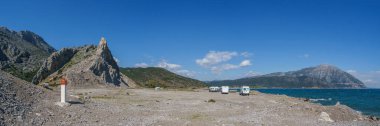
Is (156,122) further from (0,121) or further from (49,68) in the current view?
(49,68)

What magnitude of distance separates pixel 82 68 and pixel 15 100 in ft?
335

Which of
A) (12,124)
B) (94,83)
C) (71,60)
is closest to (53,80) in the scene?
(94,83)

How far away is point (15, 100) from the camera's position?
82.5 feet

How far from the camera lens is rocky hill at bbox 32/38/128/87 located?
11494 cm

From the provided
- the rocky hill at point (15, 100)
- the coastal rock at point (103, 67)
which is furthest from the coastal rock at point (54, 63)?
the rocky hill at point (15, 100)

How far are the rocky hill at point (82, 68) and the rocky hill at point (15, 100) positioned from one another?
256 feet

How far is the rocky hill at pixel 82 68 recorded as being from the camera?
115m

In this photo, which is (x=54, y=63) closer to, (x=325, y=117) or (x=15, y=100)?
(x=15, y=100)

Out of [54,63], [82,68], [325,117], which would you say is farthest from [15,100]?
[54,63]

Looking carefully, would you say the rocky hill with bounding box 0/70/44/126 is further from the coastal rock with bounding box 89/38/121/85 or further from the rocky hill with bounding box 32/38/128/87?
the coastal rock with bounding box 89/38/121/85

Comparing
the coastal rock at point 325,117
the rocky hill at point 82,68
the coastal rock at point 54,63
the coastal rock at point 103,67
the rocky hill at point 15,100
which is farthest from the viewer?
the coastal rock at point 54,63

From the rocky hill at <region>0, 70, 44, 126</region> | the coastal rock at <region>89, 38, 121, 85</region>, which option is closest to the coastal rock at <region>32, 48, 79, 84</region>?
the coastal rock at <region>89, 38, 121, 85</region>

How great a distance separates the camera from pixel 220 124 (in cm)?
2584

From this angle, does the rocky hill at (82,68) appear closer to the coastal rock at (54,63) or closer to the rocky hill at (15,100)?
the coastal rock at (54,63)
